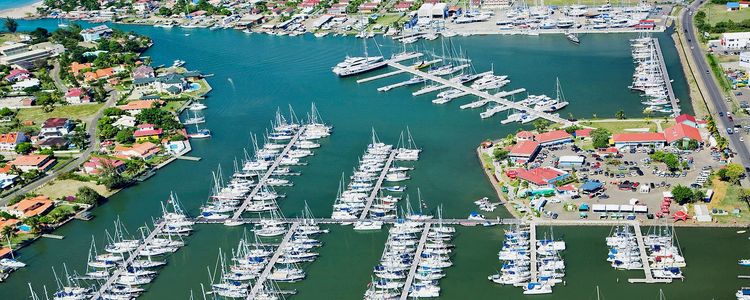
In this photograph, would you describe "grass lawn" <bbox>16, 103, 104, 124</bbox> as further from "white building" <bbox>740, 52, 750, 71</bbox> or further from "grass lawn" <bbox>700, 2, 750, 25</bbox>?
"grass lawn" <bbox>700, 2, 750, 25</bbox>

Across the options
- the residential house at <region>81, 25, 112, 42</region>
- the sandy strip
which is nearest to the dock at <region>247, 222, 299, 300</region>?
the residential house at <region>81, 25, 112, 42</region>

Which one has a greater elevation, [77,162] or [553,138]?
[553,138]

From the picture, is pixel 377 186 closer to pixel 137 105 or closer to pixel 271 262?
pixel 271 262

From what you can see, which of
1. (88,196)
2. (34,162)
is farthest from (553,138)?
(34,162)

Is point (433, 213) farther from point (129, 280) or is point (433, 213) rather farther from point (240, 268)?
point (129, 280)

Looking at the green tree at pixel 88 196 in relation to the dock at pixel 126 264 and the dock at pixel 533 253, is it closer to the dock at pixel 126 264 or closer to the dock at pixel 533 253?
the dock at pixel 126 264

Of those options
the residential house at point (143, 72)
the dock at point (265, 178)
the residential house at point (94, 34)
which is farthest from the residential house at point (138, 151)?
the residential house at point (94, 34)
